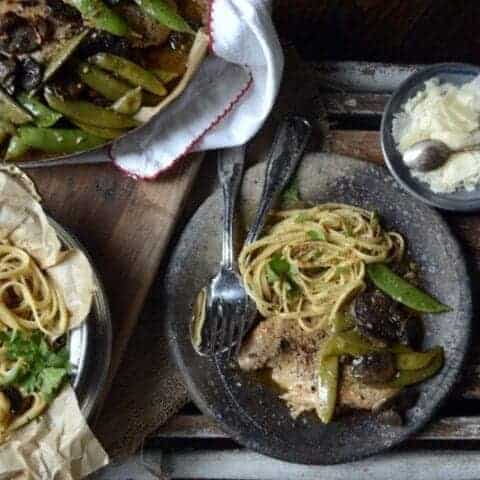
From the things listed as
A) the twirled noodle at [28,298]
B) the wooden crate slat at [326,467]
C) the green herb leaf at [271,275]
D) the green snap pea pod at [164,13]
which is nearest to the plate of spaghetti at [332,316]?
the green herb leaf at [271,275]

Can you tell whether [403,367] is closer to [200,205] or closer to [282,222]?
[282,222]

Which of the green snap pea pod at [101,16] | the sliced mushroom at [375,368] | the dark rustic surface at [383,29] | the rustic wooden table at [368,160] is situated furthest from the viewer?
the dark rustic surface at [383,29]

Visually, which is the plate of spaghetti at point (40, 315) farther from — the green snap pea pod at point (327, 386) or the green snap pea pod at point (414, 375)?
the green snap pea pod at point (414, 375)

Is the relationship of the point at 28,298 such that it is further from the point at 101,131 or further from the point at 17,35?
the point at 17,35

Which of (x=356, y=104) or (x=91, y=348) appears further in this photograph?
(x=356, y=104)

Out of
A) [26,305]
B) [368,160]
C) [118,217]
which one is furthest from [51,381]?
[368,160]

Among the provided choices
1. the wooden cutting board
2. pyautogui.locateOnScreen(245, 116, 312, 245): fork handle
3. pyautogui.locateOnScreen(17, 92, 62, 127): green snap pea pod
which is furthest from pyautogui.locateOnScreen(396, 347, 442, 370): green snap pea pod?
pyautogui.locateOnScreen(17, 92, 62, 127): green snap pea pod
